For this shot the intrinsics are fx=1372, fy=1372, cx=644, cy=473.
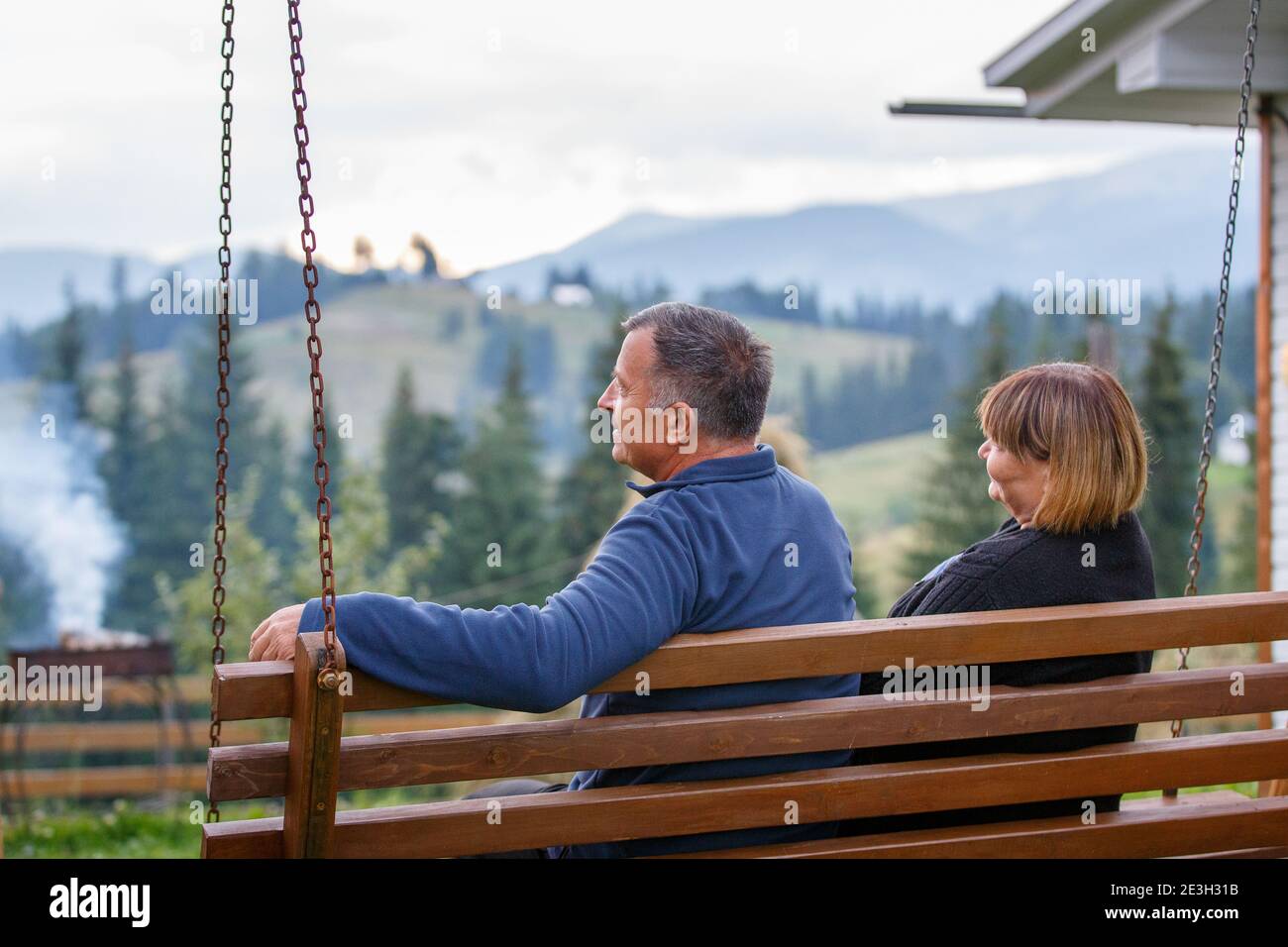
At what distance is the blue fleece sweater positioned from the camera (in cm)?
203

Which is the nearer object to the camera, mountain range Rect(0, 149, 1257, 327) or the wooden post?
the wooden post

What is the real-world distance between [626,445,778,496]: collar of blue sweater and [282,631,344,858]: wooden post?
64 cm

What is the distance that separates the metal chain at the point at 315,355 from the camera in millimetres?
1967

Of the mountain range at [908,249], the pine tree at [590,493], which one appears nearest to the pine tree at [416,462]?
the pine tree at [590,493]

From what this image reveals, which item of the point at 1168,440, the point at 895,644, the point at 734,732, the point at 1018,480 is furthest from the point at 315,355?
the point at 1168,440

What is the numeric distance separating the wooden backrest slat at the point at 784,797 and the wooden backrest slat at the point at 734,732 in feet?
0.20

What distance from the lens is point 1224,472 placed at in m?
37.0

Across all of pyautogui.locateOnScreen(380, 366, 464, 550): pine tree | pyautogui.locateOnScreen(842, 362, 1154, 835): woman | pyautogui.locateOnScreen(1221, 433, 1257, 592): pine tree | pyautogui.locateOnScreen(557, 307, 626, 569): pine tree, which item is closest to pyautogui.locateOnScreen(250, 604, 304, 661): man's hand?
pyautogui.locateOnScreen(842, 362, 1154, 835): woman

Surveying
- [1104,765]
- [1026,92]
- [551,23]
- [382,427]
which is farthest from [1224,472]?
[1104,765]

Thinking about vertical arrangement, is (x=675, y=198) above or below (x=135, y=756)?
above

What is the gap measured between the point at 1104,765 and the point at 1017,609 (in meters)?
0.32

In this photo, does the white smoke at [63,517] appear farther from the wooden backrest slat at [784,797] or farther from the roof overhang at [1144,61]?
the wooden backrest slat at [784,797]

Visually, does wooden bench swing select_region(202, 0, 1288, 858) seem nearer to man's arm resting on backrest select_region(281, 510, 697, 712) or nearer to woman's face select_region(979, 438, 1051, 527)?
man's arm resting on backrest select_region(281, 510, 697, 712)

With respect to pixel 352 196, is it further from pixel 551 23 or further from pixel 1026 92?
pixel 1026 92
